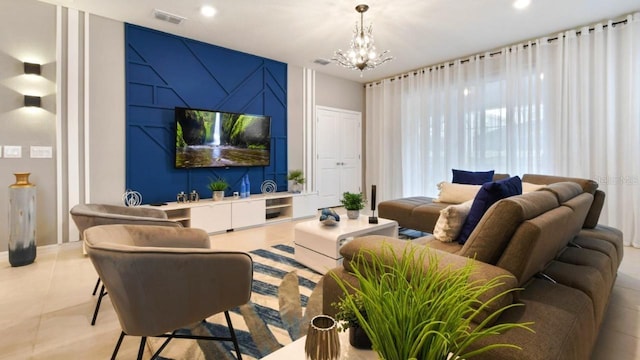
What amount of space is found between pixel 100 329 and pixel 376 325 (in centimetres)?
200

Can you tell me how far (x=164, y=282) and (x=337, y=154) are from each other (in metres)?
5.21

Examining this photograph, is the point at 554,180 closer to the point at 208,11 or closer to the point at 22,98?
the point at 208,11

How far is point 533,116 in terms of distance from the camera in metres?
4.36

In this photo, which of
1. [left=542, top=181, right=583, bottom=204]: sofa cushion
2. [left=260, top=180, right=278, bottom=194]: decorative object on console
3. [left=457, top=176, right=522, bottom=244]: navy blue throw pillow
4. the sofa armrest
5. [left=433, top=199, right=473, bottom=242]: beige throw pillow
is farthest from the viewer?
[left=260, top=180, right=278, bottom=194]: decorative object on console

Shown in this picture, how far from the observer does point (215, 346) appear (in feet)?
5.76

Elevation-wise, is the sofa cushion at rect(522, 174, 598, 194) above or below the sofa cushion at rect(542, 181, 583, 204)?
above

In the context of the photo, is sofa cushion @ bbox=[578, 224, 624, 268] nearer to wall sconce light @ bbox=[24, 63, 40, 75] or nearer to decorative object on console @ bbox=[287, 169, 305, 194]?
decorative object on console @ bbox=[287, 169, 305, 194]

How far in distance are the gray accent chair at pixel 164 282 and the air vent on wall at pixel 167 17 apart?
118 inches

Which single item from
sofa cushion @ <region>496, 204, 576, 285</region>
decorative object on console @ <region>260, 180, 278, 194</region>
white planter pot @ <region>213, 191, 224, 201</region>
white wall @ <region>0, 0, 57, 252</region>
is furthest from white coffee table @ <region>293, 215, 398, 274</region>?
white wall @ <region>0, 0, 57, 252</region>

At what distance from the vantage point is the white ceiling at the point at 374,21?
11.1 feet

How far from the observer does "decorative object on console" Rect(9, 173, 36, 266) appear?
2.96 m

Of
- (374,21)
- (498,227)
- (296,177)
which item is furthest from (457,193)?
(498,227)

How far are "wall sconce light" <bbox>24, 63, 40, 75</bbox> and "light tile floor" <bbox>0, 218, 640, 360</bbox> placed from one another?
1.93m

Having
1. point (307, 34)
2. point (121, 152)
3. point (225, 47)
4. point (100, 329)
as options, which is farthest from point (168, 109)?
point (100, 329)
